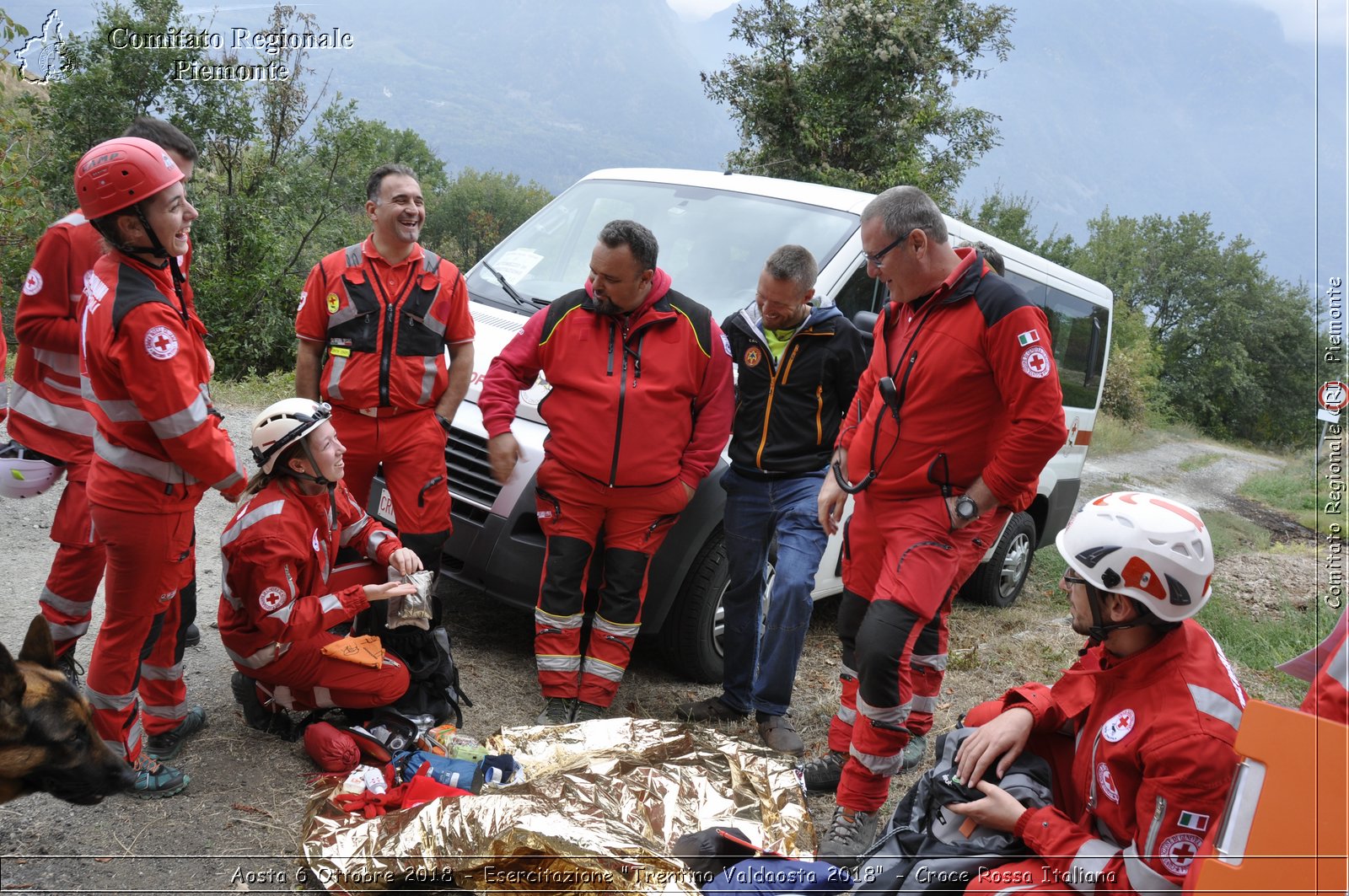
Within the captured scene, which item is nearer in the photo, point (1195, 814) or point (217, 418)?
point (1195, 814)

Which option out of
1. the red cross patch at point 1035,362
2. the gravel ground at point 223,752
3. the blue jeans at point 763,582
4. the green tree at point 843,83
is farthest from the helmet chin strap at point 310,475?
the green tree at point 843,83

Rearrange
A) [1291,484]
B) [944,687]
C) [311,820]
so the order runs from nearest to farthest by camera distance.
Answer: [311,820] < [944,687] < [1291,484]

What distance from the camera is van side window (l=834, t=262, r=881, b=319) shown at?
5.09 meters

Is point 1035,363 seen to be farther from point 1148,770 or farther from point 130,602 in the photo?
point 130,602

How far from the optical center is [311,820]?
3.10 m

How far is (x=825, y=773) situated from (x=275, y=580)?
88.4 inches

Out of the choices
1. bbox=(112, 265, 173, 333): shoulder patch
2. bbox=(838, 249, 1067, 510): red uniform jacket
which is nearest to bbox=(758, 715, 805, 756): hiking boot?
bbox=(838, 249, 1067, 510): red uniform jacket

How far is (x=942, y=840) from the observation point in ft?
8.45

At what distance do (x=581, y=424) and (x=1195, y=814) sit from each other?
8.78 feet

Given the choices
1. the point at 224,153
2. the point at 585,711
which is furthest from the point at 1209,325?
the point at 585,711

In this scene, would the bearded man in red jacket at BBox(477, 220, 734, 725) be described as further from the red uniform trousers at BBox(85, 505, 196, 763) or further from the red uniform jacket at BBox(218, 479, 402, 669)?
the red uniform trousers at BBox(85, 505, 196, 763)

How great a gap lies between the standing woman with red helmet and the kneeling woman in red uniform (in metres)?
0.20

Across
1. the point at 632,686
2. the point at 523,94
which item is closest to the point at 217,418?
the point at 632,686

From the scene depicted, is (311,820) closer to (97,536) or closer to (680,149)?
(97,536)
